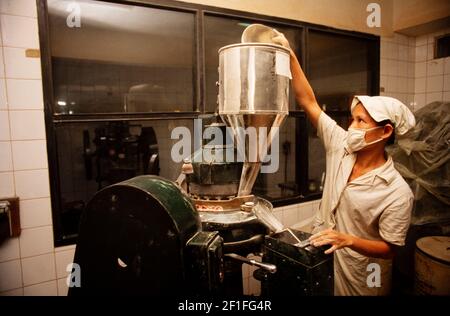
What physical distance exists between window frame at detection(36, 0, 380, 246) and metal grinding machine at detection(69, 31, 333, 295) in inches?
46.6

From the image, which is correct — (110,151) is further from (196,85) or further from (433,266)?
(433,266)

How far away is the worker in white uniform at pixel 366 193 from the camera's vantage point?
5.79 feet

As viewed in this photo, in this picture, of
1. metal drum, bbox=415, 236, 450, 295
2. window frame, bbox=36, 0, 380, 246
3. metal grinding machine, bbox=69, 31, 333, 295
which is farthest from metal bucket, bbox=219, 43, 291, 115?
metal drum, bbox=415, 236, 450, 295

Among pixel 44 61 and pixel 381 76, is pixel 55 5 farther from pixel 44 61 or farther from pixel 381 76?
pixel 381 76

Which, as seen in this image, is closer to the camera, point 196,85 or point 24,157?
point 24,157

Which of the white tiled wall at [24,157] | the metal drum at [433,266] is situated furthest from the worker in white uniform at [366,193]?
the white tiled wall at [24,157]

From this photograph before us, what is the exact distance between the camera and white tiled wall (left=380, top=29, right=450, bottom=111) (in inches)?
146

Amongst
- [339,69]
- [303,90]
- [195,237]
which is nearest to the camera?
[195,237]

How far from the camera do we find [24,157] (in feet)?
6.75

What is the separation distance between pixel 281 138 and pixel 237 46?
101 inches

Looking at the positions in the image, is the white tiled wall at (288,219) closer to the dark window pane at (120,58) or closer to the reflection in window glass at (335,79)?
the reflection in window glass at (335,79)

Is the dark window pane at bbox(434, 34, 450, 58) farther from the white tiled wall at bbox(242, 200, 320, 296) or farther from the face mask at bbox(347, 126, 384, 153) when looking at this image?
the face mask at bbox(347, 126, 384, 153)

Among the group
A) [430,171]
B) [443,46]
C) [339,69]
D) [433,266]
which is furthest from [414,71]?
[433,266]

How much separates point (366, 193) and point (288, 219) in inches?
55.8
